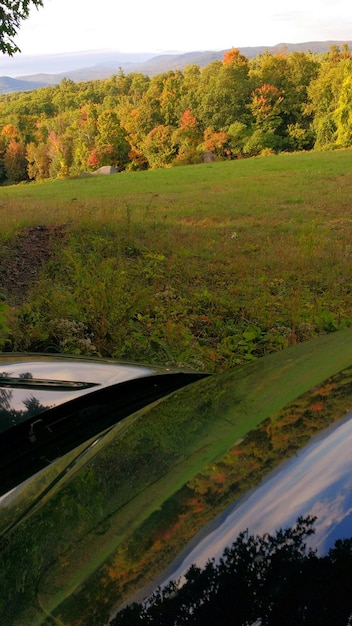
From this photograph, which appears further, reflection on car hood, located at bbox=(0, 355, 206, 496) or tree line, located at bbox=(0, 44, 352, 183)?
tree line, located at bbox=(0, 44, 352, 183)

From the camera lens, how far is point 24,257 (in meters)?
8.20

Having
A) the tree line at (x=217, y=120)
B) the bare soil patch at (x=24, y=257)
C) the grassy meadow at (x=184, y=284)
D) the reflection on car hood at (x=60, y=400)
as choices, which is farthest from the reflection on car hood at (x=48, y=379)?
the tree line at (x=217, y=120)

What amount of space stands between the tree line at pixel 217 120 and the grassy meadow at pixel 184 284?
39473 millimetres

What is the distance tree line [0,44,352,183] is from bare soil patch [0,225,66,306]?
4230 cm

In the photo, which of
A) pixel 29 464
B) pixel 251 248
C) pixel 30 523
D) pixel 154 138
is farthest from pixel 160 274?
pixel 154 138

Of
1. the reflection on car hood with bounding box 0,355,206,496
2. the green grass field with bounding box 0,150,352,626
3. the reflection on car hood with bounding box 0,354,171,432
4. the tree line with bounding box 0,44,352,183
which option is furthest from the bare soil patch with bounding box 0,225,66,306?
the tree line with bounding box 0,44,352,183

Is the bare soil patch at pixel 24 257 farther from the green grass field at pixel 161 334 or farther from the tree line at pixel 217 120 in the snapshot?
the tree line at pixel 217 120

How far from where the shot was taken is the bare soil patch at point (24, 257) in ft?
22.4

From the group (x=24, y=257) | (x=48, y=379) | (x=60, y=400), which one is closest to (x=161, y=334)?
(x=48, y=379)

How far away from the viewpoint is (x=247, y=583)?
870 millimetres

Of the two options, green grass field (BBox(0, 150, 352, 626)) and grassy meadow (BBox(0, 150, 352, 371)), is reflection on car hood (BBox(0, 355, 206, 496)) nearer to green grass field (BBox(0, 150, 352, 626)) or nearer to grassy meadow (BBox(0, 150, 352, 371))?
green grass field (BBox(0, 150, 352, 626))

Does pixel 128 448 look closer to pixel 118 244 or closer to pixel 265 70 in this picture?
pixel 118 244

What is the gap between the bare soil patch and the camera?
681cm

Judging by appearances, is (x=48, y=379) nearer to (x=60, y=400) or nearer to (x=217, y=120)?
(x=60, y=400)
